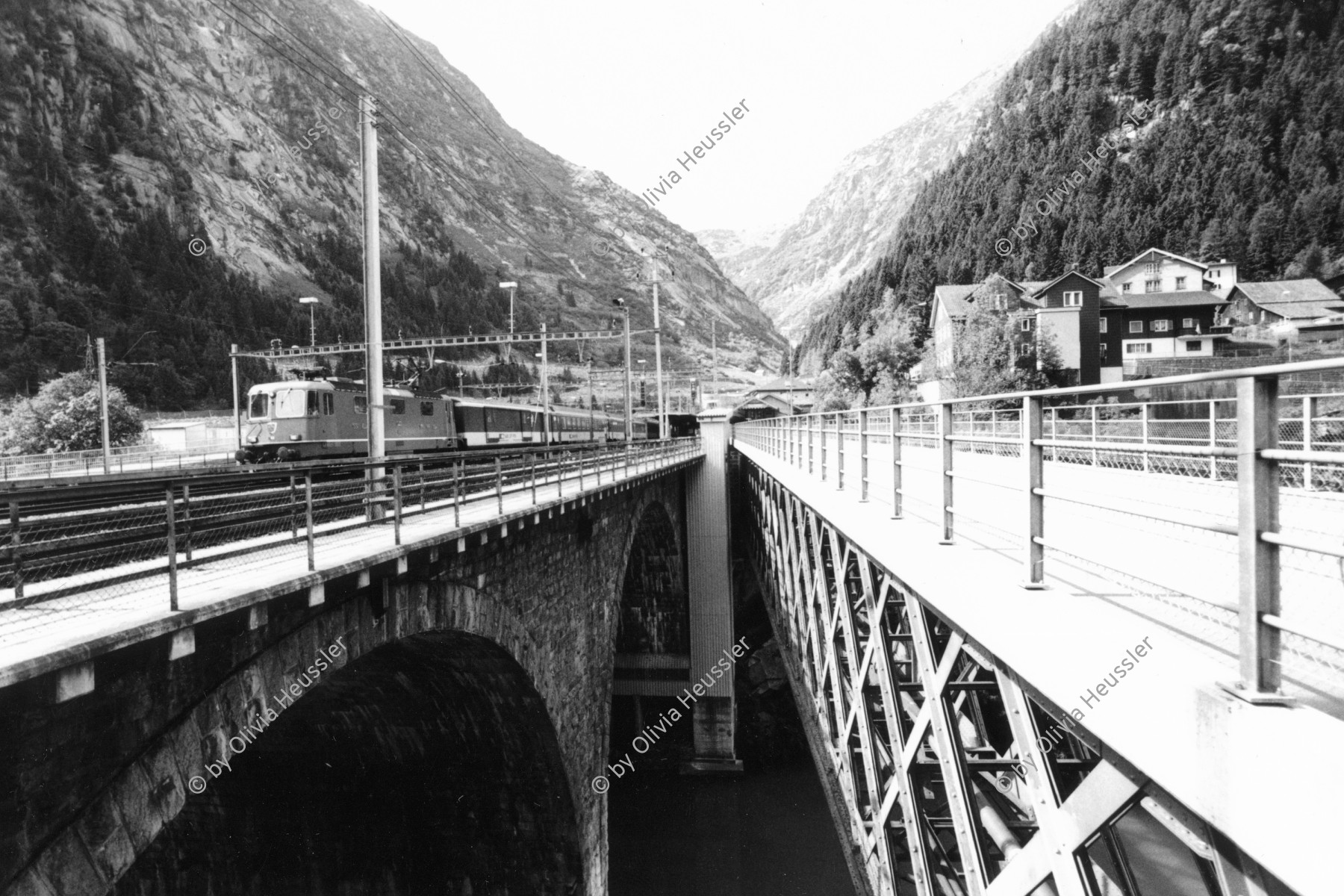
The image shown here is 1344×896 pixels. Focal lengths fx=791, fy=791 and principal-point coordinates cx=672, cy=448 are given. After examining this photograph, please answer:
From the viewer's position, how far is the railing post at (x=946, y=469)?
500 cm

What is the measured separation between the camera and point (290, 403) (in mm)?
19594

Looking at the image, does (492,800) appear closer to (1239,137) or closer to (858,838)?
(858,838)

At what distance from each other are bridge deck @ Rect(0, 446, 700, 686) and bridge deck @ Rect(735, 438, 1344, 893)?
387cm

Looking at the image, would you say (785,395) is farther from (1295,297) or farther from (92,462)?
(92,462)

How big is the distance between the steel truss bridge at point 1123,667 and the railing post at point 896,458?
3 cm

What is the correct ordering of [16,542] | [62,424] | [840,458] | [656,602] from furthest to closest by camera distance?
[62,424], [656,602], [840,458], [16,542]

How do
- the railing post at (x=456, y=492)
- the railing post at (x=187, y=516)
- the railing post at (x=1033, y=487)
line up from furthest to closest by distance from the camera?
the railing post at (x=456, y=492) < the railing post at (x=187, y=516) < the railing post at (x=1033, y=487)

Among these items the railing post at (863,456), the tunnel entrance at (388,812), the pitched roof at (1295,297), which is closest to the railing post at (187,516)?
the railing post at (863,456)

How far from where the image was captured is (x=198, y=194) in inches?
3543

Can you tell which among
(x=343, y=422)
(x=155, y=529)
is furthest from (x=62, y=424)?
(x=155, y=529)

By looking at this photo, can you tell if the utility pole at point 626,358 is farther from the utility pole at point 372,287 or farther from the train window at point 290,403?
the utility pole at point 372,287

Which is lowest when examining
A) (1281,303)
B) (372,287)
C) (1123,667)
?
(1123,667)

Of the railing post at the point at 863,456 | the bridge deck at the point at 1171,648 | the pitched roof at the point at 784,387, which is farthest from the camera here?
the pitched roof at the point at 784,387

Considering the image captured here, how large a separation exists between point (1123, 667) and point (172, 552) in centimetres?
448
